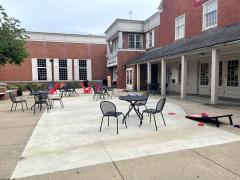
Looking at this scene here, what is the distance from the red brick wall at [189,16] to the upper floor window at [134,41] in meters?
3.87

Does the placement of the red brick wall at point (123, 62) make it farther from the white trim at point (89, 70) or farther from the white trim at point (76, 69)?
the white trim at point (76, 69)

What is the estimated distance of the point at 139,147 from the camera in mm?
3969

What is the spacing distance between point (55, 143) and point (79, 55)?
22.2m

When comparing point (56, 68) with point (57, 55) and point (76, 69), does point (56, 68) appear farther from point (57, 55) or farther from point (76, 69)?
point (76, 69)

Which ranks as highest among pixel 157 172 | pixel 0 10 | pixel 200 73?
pixel 0 10

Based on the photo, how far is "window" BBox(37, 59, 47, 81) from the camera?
24.0 m

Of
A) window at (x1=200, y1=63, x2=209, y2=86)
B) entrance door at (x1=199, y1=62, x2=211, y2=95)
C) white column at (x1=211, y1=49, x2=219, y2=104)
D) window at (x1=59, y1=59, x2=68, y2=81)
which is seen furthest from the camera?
window at (x1=59, y1=59, x2=68, y2=81)

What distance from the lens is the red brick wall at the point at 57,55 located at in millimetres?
23234

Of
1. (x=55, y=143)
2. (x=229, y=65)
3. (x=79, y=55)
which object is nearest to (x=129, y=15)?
(x=79, y=55)

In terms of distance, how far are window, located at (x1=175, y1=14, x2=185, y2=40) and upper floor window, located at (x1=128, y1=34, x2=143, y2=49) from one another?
20.3 feet

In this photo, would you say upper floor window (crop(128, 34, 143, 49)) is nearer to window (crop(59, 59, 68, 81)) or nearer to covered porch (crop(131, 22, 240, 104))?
covered porch (crop(131, 22, 240, 104))

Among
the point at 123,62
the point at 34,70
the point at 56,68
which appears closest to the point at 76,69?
the point at 56,68

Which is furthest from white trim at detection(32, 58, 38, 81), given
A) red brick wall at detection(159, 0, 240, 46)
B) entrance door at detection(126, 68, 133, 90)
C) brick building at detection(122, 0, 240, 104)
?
red brick wall at detection(159, 0, 240, 46)

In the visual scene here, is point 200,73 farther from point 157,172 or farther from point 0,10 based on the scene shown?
point 0,10
